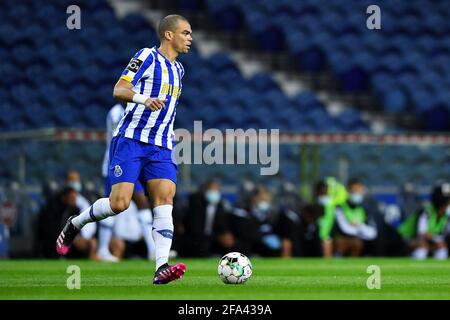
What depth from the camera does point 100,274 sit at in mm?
11023

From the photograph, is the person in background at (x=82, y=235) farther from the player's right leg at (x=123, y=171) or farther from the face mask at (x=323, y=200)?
the player's right leg at (x=123, y=171)

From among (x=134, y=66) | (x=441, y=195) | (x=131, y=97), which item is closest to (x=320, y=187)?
(x=441, y=195)

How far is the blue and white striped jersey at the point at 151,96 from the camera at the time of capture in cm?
948

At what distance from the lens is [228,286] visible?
9172 millimetres

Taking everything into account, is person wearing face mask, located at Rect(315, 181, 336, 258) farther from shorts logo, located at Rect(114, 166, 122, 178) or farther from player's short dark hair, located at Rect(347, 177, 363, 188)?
shorts logo, located at Rect(114, 166, 122, 178)

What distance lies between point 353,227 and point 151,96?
843cm

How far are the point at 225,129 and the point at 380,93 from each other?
14.1 ft

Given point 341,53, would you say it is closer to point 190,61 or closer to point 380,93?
point 380,93

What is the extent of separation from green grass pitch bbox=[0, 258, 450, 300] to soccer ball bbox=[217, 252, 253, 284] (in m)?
0.11

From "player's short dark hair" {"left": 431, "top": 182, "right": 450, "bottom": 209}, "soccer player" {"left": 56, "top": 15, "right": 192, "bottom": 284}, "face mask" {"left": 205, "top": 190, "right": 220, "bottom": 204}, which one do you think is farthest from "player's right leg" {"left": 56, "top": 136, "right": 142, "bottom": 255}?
"player's short dark hair" {"left": 431, "top": 182, "right": 450, "bottom": 209}

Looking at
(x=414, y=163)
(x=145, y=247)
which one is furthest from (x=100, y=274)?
(x=414, y=163)

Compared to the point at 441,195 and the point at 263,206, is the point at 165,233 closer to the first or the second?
the point at 263,206

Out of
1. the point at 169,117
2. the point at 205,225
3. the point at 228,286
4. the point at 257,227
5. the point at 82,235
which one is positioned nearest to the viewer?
the point at 228,286

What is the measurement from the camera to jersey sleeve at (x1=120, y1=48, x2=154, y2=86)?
30.8 feet
